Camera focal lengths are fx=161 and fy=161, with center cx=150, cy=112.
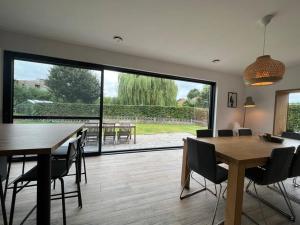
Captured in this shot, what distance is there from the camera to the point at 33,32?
2.93 m

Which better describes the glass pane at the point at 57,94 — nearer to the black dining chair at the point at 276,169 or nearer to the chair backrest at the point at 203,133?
the chair backrest at the point at 203,133

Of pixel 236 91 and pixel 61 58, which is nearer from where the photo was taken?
pixel 61 58

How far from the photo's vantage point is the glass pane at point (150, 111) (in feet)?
14.4

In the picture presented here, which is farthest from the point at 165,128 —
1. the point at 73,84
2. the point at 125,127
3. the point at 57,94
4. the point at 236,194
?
the point at 236,194

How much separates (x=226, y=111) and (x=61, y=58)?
4892 mm

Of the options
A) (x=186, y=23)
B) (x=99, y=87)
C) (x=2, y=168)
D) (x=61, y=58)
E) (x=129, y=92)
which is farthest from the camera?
(x=129, y=92)

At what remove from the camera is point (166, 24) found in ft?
8.00

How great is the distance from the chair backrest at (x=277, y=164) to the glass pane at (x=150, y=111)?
329 centimetres

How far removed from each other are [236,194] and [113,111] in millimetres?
3424

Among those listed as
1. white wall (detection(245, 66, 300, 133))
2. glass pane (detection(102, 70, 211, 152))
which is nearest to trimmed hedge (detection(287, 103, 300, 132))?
white wall (detection(245, 66, 300, 133))

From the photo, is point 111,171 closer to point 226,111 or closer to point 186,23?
point 186,23

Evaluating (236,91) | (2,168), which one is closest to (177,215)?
(2,168)

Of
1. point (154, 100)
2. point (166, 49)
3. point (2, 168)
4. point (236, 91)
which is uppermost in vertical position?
point (166, 49)

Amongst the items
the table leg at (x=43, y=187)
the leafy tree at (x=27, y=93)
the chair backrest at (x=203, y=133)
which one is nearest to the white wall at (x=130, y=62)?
the leafy tree at (x=27, y=93)
